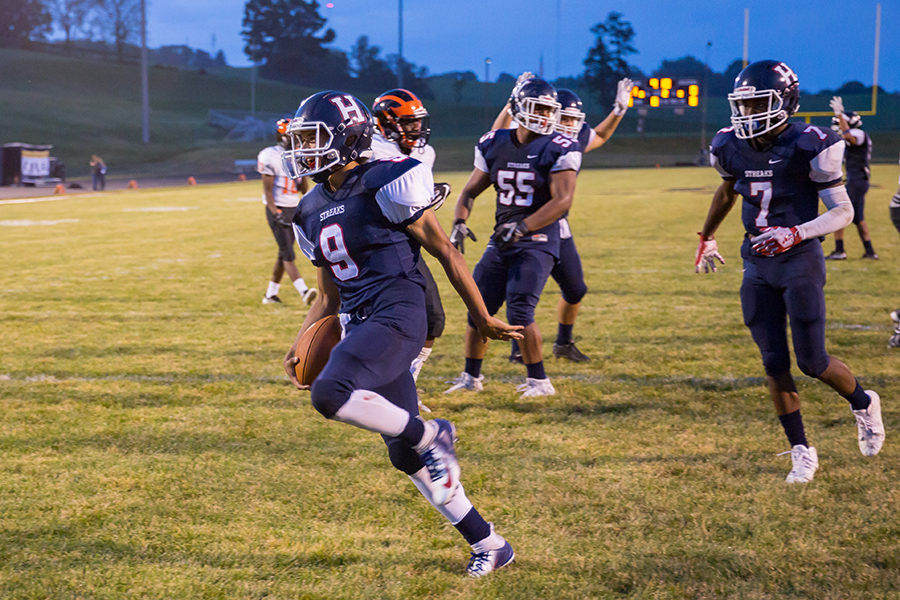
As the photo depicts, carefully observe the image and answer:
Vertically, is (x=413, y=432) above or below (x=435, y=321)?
below

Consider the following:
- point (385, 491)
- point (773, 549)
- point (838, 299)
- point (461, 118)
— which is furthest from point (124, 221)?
point (461, 118)

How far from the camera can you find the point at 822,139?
4.24m

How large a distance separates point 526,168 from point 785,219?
1.94 m

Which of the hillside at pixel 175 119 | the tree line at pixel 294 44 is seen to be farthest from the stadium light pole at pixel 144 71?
the tree line at pixel 294 44

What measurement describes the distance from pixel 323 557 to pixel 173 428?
209 cm

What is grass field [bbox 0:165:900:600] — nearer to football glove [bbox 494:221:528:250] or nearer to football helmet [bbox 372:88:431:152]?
football glove [bbox 494:221:528:250]

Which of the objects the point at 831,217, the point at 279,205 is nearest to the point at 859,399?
the point at 831,217

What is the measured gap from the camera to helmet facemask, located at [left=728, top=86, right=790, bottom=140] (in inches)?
168

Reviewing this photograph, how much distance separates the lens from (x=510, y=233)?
5.65 meters

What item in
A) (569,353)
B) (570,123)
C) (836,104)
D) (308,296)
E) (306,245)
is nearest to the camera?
(306,245)

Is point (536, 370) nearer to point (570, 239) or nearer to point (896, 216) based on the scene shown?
point (570, 239)

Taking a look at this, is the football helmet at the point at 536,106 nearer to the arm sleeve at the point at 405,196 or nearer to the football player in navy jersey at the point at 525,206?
the football player in navy jersey at the point at 525,206

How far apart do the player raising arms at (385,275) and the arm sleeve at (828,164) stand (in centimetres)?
188

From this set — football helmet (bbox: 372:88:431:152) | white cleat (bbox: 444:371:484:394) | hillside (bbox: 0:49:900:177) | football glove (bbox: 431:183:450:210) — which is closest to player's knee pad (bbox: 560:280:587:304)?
white cleat (bbox: 444:371:484:394)
